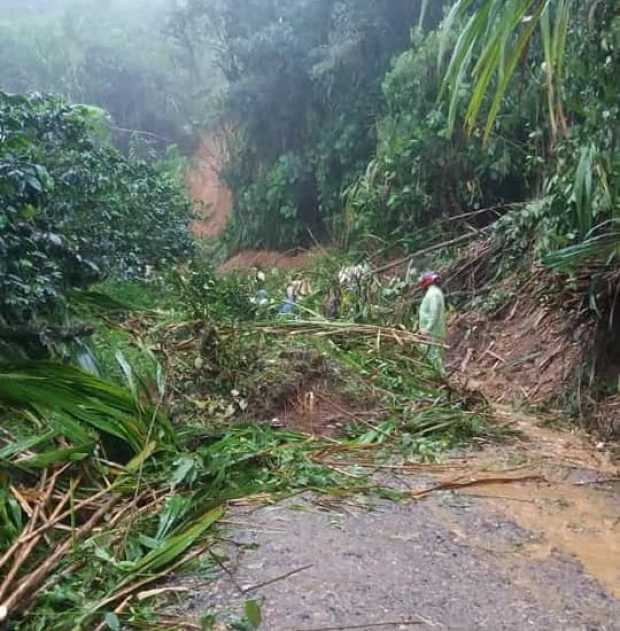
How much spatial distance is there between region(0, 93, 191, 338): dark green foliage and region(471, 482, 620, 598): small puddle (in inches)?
109

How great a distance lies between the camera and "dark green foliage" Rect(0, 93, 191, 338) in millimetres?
4090

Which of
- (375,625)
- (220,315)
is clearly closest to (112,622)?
(375,625)

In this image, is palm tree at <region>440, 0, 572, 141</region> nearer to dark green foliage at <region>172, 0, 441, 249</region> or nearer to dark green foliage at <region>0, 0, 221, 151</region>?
dark green foliage at <region>172, 0, 441, 249</region>

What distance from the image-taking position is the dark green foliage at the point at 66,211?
4.09 metres

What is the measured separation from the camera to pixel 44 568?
7.88 feet

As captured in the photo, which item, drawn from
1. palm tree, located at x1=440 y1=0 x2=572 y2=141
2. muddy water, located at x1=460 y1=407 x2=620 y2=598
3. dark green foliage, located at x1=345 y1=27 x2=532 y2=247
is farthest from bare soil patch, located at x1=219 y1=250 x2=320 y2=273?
palm tree, located at x1=440 y1=0 x2=572 y2=141

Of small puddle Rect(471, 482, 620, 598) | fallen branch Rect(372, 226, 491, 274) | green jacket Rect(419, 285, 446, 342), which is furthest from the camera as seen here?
fallen branch Rect(372, 226, 491, 274)

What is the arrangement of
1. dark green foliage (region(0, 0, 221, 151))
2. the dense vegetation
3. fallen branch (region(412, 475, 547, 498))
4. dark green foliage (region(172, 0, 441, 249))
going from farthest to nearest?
dark green foliage (region(0, 0, 221, 151)) → dark green foliage (region(172, 0, 441, 249)) → fallen branch (region(412, 475, 547, 498)) → the dense vegetation

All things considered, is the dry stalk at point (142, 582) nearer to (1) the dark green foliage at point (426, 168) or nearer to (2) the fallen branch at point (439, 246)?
(2) the fallen branch at point (439, 246)

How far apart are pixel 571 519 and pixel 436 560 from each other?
0.91 metres

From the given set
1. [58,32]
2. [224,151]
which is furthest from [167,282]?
[58,32]

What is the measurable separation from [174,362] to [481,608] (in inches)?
110

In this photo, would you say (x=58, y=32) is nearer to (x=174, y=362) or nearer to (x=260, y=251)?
(x=260, y=251)

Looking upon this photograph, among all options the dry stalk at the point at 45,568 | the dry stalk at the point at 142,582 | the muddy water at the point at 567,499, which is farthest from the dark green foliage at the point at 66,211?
the muddy water at the point at 567,499
